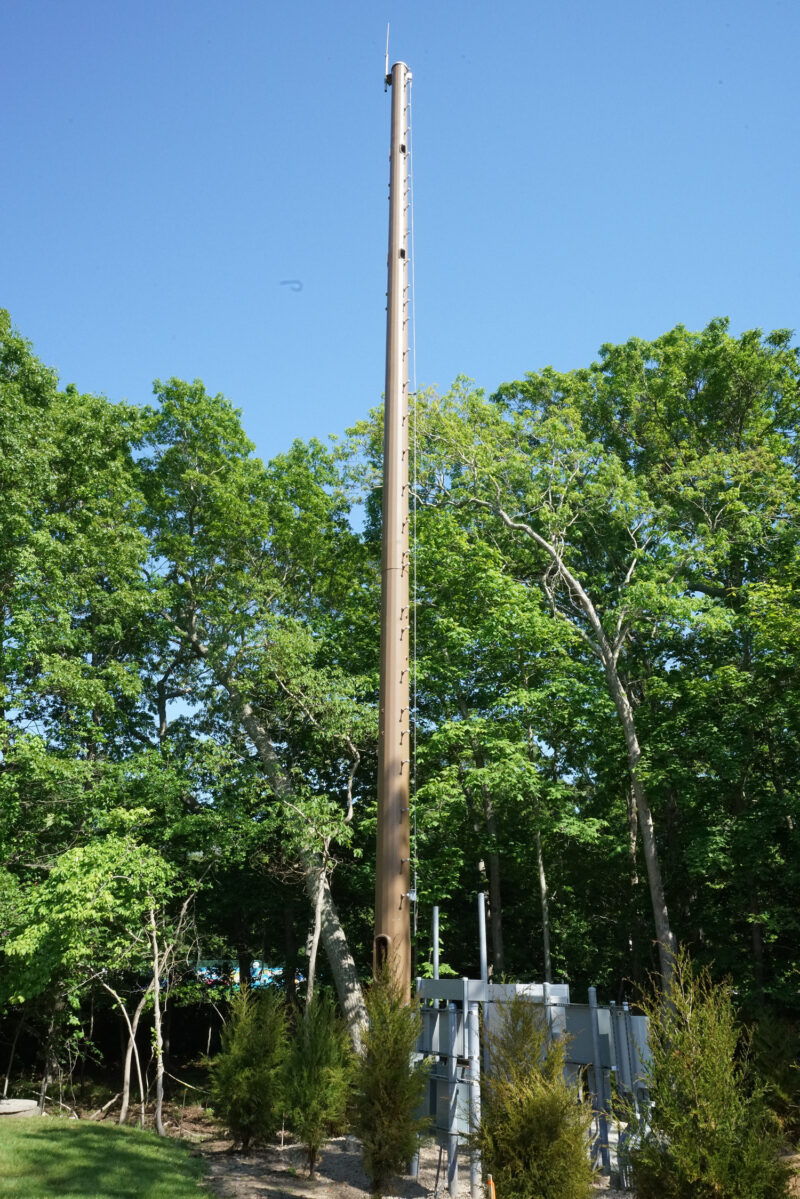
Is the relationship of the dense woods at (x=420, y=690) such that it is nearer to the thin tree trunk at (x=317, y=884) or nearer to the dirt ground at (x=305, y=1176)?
the thin tree trunk at (x=317, y=884)

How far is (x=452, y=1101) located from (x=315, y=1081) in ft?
6.33

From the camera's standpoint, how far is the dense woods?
695 inches

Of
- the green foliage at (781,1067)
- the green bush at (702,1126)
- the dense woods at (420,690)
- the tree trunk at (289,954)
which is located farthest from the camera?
the tree trunk at (289,954)

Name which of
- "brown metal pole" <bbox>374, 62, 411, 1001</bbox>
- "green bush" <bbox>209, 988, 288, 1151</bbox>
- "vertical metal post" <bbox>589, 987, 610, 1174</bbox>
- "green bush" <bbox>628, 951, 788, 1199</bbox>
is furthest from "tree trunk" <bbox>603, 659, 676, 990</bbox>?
"green bush" <bbox>628, 951, 788, 1199</bbox>

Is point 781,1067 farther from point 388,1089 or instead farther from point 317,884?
point 317,884

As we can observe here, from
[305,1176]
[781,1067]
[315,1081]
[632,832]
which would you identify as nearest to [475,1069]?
[315,1081]

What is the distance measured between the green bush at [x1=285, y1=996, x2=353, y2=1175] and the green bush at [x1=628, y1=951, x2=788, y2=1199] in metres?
4.64

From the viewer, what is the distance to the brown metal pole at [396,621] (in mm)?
8062

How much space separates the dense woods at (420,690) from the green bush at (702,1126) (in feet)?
32.2

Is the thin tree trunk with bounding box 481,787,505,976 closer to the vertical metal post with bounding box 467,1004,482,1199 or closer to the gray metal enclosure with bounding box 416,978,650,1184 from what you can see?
the gray metal enclosure with bounding box 416,978,650,1184

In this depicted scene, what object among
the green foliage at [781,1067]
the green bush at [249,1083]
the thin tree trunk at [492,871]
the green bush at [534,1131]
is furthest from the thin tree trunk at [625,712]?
the green bush at [534,1131]

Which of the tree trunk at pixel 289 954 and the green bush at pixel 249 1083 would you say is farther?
the tree trunk at pixel 289 954

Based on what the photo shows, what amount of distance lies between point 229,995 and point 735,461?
16841mm

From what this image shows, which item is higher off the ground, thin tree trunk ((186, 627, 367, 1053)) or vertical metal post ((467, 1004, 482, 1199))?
thin tree trunk ((186, 627, 367, 1053))
